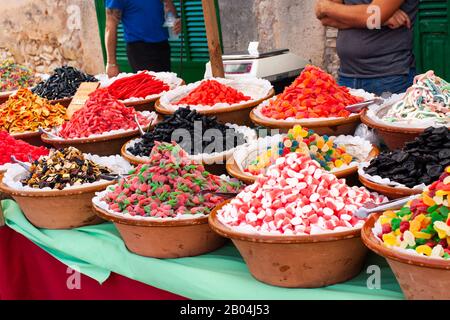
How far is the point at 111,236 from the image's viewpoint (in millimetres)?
2660

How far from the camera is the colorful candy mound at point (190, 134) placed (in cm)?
288

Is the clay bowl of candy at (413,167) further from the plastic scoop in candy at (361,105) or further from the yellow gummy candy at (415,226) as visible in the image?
the plastic scoop in candy at (361,105)

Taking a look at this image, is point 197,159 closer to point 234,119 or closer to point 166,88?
point 234,119

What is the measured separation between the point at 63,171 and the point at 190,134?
0.50 metres

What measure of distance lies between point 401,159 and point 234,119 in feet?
4.12

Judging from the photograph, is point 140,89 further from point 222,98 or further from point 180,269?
point 180,269

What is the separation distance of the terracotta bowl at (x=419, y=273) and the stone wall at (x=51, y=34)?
636 cm

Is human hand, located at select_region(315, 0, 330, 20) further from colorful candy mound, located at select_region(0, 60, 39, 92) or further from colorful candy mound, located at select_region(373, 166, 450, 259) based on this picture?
colorful candy mound, located at select_region(0, 60, 39, 92)

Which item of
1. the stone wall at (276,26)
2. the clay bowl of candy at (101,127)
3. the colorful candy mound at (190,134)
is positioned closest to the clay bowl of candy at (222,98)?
the clay bowl of candy at (101,127)

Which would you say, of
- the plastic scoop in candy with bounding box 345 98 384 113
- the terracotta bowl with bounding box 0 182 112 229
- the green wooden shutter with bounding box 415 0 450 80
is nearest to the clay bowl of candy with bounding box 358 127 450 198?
the plastic scoop in candy with bounding box 345 98 384 113

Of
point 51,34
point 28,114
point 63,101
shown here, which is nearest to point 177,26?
point 63,101

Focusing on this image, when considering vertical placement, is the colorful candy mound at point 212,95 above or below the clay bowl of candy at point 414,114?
below

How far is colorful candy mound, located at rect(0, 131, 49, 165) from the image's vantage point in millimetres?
3282

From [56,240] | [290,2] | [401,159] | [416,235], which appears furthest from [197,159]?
[290,2]
